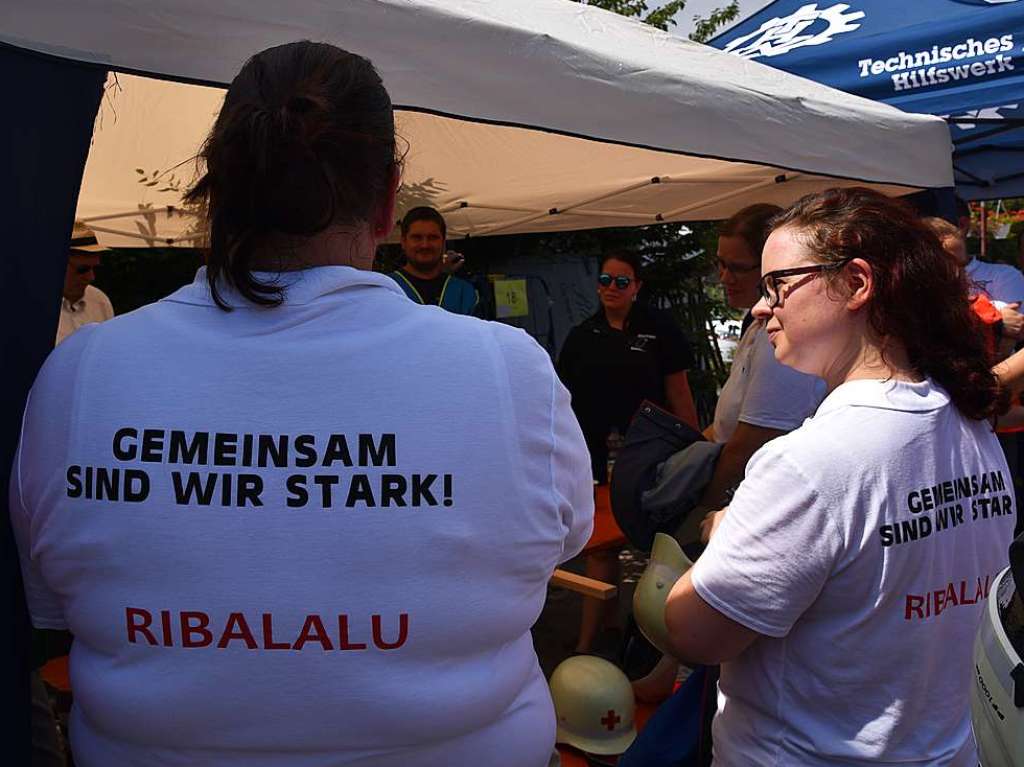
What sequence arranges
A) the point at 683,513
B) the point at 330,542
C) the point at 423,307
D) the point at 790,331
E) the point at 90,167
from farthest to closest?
the point at 90,167
the point at 683,513
the point at 790,331
the point at 423,307
the point at 330,542

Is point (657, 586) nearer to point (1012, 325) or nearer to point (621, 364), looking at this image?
point (1012, 325)

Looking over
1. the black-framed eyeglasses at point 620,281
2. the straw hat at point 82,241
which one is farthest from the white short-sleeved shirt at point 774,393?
the straw hat at point 82,241

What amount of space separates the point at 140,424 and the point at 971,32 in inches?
174

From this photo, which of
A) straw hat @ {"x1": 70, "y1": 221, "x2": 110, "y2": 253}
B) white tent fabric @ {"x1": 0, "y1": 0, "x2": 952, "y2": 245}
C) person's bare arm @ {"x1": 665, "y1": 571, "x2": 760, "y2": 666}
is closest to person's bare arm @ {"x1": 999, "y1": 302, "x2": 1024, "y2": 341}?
white tent fabric @ {"x1": 0, "y1": 0, "x2": 952, "y2": 245}

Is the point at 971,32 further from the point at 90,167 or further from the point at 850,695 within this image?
the point at 90,167

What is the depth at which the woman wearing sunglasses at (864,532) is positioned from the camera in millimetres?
1382

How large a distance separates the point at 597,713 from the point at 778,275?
6.10 feet

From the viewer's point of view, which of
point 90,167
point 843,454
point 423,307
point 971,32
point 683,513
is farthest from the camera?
point 90,167

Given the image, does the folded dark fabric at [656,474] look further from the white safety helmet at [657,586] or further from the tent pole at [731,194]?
the tent pole at [731,194]

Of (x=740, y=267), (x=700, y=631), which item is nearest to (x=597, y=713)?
(x=740, y=267)

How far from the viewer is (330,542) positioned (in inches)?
39.6

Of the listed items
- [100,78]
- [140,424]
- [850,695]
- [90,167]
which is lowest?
[850,695]

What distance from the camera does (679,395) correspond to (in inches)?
184

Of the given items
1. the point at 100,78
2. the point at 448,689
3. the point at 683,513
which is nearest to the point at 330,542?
the point at 448,689
